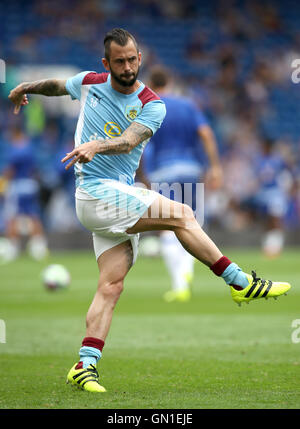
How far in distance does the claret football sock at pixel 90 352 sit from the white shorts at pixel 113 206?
2.46 ft

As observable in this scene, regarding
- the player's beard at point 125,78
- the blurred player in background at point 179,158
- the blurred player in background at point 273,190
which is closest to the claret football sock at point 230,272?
the player's beard at point 125,78

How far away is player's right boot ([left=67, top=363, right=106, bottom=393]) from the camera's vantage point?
5273 mm

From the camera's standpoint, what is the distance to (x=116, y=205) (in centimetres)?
551

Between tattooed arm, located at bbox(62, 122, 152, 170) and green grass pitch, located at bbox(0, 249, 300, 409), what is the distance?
5.00 ft

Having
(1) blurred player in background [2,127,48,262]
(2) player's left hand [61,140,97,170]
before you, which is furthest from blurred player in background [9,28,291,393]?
(1) blurred player in background [2,127,48,262]

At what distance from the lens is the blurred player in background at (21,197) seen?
18.4 meters

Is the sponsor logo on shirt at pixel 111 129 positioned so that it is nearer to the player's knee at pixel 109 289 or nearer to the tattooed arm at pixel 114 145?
the tattooed arm at pixel 114 145

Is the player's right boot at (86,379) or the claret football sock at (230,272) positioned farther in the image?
the claret football sock at (230,272)

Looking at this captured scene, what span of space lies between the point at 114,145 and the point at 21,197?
14050 millimetres

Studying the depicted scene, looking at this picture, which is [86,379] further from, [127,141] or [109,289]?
[127,141]

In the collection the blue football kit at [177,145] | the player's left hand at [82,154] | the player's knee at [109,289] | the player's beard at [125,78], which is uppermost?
the blue football kit at [177,145]

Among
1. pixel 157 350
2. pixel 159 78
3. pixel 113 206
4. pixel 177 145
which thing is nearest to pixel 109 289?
A: pixel 113 206

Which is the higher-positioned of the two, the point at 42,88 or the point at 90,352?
the point at 42,88
